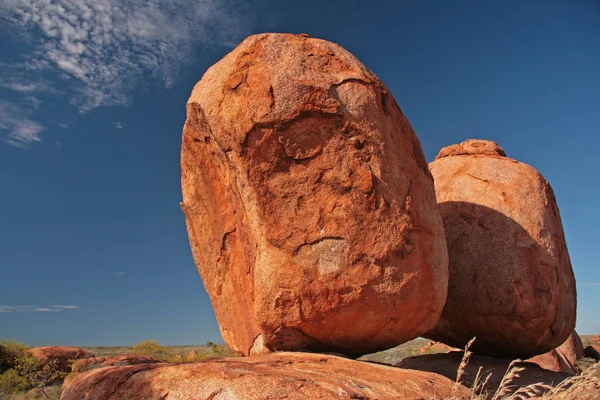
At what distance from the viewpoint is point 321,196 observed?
4949mm

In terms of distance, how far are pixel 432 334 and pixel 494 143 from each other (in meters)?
3.45

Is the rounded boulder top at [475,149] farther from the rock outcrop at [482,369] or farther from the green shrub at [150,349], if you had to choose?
the green shrub at [150,349]

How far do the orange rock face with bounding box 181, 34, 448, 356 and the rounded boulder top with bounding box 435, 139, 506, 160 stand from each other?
3602 millimetres

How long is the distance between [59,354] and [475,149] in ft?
50.6

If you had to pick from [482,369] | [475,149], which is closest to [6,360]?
[482,369]

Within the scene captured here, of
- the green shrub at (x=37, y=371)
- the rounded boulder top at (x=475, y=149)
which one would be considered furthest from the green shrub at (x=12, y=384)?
the rounded boulder top at (x=475, y=149)

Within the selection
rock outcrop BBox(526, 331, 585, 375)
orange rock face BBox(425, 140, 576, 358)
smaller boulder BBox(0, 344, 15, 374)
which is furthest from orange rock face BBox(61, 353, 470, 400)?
smaller boulder BBox(0, 344, 15, 374)

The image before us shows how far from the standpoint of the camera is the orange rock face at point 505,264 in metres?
7.11

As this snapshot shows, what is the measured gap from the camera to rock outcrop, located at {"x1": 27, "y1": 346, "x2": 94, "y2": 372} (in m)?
17.0

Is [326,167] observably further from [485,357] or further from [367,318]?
[485,357]

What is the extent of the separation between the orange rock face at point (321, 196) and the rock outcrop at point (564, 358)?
6.02 m

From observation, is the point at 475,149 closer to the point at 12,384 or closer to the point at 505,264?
the point at 505,264

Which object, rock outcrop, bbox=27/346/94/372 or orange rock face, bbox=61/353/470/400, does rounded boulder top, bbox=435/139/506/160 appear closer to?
A: orange rock face, bbox=61/353/470/400

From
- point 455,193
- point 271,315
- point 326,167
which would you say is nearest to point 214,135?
point 326,167
